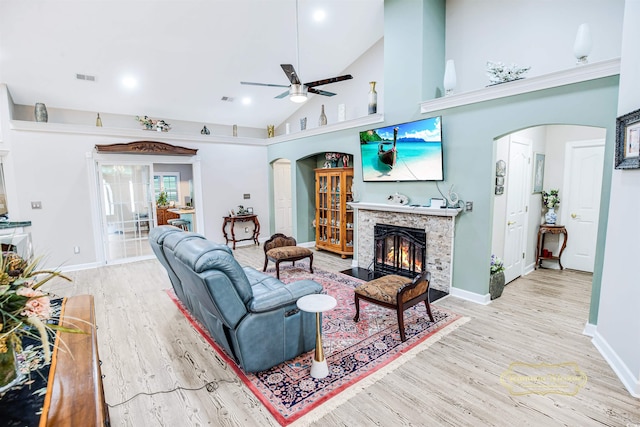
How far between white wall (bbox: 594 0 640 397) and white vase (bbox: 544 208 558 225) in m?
2.77

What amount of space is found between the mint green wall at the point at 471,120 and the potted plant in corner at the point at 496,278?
132mm

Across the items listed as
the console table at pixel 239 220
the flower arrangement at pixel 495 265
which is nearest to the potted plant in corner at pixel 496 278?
the flower arrangement at pixel 495 265

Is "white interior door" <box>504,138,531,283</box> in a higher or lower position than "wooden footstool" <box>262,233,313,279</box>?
higher

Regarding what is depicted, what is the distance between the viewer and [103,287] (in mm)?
4602

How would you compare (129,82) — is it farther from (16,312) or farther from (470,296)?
(470,296)

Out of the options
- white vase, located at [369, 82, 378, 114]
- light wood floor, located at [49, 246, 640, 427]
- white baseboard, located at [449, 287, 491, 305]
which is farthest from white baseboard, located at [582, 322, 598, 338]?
white vase, located at [369, 82, 378, 114]

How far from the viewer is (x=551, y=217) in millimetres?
5137

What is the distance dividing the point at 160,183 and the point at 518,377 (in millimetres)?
10932

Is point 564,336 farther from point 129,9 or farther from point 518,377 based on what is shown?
point 129,9

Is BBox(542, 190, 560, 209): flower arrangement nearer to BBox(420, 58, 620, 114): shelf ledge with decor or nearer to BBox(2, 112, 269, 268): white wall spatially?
BBox(420, 58, 620, 114): shelf ledge with decor

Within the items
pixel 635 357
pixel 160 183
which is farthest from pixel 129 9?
pixel 160 183

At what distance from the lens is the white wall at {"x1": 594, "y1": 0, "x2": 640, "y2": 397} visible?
2.27 m

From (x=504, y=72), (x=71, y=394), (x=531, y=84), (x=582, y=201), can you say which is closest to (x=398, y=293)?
(x=71, y=394)

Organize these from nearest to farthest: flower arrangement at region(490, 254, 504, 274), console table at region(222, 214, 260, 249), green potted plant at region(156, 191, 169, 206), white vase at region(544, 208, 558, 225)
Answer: flower arrangement at region(490, 254, 504, 274)
white vase at region(544, 208, 558, 225)
console table at region(222, 214, 260, 249)
green potted plant at region(156, 191, 169, 206)
